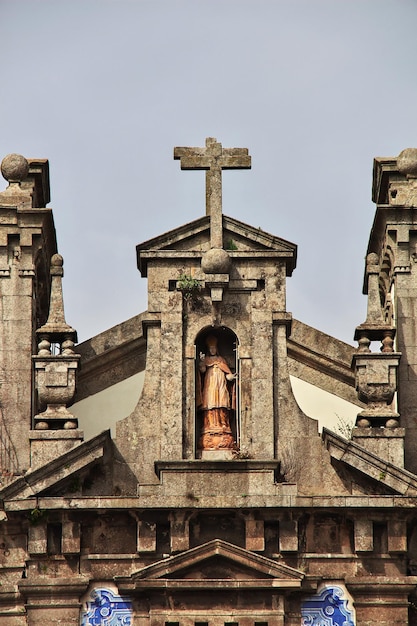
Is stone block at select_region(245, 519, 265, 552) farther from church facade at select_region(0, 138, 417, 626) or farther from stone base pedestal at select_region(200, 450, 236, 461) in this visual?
stone base pedestal at select_region(200, 450, 236, 461)

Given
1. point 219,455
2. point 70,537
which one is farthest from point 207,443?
point 70,537

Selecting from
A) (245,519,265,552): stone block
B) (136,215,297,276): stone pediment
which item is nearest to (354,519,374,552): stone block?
(245,519,265,552): stone block

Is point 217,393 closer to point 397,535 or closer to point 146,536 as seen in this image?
point 146,536

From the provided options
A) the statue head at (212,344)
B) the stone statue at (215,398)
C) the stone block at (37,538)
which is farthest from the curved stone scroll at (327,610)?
the statue head at (212,344)

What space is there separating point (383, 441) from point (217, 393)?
2.83 m

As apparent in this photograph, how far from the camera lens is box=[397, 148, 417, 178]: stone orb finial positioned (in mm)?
40812

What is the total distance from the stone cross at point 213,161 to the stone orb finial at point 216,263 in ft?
3.41

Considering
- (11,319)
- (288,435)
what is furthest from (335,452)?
(11,319)

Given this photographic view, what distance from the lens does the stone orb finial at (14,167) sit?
4056cm

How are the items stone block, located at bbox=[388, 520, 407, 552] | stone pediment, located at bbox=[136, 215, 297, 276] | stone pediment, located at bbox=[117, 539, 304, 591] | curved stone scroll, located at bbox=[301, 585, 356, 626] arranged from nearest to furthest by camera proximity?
stone pediment, located at bbox=[117, 539, 304, 591]
curved stone scroll, located at bbox=[301, 585, 356, 626]
stone block, located at bbox=[388, 520, 407, 552]
stone pediment, located at bbox=[136, 215, 297, 276]

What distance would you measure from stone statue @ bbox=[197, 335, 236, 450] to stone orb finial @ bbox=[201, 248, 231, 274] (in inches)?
45.9

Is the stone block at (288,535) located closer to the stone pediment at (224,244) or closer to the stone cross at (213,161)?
the stone pediment at (224,244)

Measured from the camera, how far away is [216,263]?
128 ft

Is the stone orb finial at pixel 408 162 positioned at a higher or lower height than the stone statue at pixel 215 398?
higher
